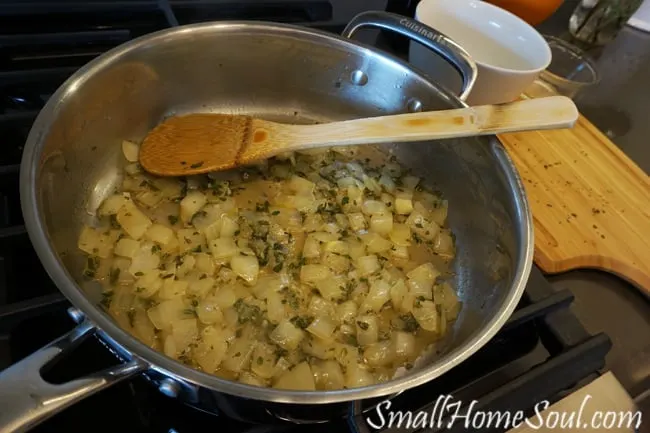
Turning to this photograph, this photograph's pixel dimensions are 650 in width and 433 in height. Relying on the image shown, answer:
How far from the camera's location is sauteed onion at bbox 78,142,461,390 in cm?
85

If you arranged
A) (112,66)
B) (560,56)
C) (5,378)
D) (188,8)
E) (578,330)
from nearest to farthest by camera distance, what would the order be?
(5,378) < (578,330) < (112,66) < (188,8) < (560,56)

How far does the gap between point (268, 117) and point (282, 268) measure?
1.35 ft

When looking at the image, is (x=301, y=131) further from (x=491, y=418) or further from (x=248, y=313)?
(x=491, y=418)

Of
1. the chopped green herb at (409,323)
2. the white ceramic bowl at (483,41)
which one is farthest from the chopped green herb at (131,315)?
the white ceramic bowl at (483,41)

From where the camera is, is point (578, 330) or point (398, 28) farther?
point (398, 28)

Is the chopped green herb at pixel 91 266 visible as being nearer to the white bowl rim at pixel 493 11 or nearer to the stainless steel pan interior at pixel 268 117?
the stainless steel pan interior at pixel 268 117

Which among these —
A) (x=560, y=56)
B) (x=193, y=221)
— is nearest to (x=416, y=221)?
(x=193, y=221)

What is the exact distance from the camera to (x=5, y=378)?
1.77 ft

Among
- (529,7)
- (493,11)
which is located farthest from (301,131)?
(529,7)

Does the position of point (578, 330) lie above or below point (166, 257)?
above

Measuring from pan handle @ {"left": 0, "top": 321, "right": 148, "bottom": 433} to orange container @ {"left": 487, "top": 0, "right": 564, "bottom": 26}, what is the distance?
1.28m

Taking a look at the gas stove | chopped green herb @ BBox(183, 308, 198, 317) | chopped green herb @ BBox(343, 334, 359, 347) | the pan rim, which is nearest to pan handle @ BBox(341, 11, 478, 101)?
the pan rim

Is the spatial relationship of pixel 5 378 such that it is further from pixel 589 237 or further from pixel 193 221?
pixel 589 237

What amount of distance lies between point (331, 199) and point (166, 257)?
1.11ft
